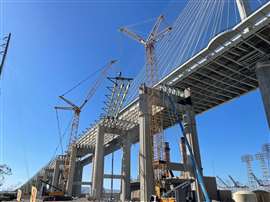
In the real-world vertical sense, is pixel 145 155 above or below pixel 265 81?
below

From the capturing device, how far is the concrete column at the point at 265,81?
30.2 meters

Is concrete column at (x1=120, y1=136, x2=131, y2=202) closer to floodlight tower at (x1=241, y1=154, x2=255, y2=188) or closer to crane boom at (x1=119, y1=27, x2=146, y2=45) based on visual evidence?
crane boom at (x1=119, y1=27, x2=146, y2=45)

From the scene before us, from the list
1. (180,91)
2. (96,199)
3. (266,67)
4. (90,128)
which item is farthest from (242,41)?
(90,128)

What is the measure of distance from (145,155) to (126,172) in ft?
82.6

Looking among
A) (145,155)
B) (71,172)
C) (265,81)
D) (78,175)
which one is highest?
(265,81)

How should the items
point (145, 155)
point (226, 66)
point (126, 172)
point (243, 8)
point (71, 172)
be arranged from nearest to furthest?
point (243, 8)
point (145, 155)
point (226, 66)
point (126, 172)
point (71, 172)

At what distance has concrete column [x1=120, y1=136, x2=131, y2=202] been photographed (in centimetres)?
5697

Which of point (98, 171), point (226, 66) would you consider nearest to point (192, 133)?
point (226, 66)

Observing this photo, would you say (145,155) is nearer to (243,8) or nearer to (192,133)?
(192,133)

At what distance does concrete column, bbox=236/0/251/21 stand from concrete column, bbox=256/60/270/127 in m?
7.75

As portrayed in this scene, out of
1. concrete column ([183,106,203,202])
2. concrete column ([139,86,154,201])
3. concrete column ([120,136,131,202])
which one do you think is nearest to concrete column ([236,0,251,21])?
concrete column ([139,86,154,201])

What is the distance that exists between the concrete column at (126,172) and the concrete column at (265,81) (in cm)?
3628

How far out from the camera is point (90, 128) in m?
69.2

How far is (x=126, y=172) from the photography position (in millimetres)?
58375
